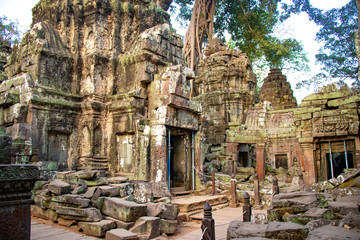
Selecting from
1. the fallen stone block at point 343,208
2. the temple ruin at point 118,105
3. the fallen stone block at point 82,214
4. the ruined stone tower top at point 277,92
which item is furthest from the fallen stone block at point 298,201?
the ruined stone tower top at point 277,92

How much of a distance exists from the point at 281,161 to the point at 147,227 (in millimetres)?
16438

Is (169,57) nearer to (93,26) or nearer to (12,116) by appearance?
(93,26)

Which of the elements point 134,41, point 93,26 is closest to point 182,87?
point 134,41

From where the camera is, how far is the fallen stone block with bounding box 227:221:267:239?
3.70m

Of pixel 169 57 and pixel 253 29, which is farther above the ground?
pixel 253 29

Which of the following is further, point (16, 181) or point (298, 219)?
point (298, 219)

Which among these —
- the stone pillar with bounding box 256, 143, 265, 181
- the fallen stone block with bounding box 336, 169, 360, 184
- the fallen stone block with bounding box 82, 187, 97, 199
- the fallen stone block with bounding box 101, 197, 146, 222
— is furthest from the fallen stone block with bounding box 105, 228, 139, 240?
the stone pillar with bounding box 256, 143, 265, 181

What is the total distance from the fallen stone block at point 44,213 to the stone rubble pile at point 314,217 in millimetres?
3550

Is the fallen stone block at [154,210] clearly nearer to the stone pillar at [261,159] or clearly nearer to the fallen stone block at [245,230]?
the fallen stone block at [245,230]

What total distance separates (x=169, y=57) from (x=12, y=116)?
16.4 ft

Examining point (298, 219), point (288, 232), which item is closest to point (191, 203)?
point (298, 219)

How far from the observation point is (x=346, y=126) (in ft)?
25.3

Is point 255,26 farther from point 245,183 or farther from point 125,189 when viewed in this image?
point 125,189

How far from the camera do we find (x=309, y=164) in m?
8.44
